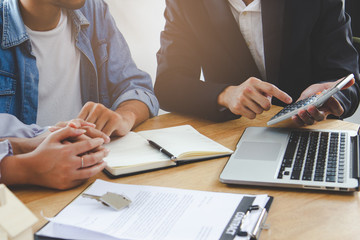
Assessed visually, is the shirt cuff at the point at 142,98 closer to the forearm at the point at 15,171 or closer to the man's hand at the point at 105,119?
the man's hand at the point at 105,119

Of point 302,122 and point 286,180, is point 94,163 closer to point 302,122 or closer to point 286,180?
point 286,180

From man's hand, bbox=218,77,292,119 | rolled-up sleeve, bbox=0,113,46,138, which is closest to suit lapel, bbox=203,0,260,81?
man's hand, bbox=218,77,292,119

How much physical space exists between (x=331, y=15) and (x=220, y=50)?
417 millimetres

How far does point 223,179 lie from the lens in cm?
79

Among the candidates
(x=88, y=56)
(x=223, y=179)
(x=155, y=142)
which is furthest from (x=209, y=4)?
(x=223, y=179)

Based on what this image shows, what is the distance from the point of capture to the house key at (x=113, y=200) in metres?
0.69

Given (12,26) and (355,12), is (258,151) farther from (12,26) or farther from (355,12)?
(355,12)

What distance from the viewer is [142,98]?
131 centimetres

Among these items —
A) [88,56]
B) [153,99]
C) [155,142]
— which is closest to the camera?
[155,142]

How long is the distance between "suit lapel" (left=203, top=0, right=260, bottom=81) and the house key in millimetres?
868

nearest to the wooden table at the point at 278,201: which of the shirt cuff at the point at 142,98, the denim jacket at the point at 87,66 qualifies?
the shirt cuff at the point at 142,98

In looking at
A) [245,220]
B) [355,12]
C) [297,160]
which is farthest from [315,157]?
[355,12]

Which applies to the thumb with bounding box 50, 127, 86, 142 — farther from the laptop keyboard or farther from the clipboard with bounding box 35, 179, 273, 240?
the laptop keyboard

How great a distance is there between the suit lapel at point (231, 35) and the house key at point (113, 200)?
87 centimetres
